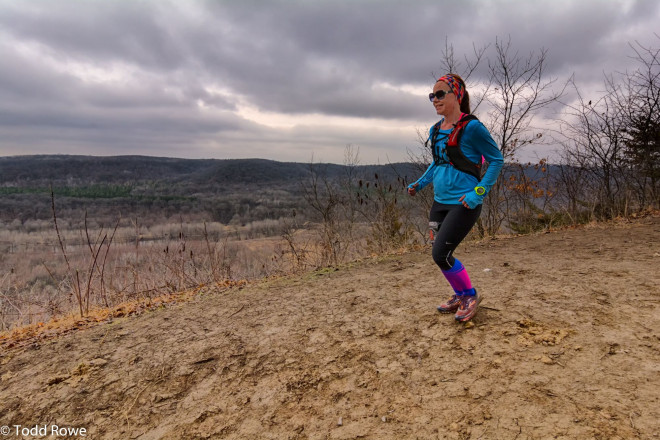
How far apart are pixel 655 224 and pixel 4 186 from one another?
10312cm

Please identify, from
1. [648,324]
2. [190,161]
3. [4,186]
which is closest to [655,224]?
[648,324]

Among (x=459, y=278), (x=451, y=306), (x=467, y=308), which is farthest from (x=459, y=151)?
(x=451, y=306)

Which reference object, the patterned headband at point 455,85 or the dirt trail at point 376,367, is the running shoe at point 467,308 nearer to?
the dirt trail at point 376,367

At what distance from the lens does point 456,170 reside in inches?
91.5

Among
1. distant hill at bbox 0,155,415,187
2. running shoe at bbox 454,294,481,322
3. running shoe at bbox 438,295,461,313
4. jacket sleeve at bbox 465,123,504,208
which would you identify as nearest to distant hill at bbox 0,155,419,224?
distant hill at bbox 0,155,415,187

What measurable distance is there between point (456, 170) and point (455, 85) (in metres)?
0.58

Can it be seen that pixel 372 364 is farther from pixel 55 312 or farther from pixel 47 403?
pixel 55 312

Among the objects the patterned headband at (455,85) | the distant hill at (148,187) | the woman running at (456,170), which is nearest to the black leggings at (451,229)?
the woman running at (456,170)

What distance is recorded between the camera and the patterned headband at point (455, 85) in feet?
7.75

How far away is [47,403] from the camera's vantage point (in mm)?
2385

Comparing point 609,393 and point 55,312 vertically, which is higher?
point 609,393

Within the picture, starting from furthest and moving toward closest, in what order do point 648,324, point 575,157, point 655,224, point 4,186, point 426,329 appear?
1. point 4,186
2. point 575,157
3. point 655,224
4. point 426,329
5. point 648,324

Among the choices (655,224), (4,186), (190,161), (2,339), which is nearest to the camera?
(2,339)

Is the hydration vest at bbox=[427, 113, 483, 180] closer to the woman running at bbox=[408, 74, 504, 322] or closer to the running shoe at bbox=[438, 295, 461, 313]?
the woman running at bbox=[408, 74, 504, 322]
